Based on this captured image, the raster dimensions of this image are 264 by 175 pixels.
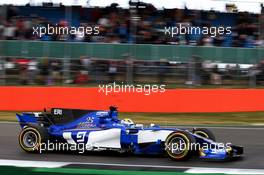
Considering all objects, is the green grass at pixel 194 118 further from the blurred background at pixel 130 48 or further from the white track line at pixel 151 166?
the white track line at pixel 151 166

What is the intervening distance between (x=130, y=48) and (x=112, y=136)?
30.6 ft

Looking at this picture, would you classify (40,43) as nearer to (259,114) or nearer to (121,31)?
(121,31)

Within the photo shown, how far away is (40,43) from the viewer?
1750 centimetres

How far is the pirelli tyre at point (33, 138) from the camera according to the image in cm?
877

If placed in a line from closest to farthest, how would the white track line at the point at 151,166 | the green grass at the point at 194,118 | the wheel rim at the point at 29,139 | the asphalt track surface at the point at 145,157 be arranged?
the white track line at the point at 151,166 → the asphalt track surface at the point at 145,157 → the wheel rim at the point at 29,139 → the green grass at the point at 194,118

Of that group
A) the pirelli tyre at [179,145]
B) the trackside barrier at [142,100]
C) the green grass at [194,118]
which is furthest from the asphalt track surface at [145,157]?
the trackside barrier at [142,100]

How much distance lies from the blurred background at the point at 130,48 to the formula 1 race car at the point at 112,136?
26.4 ft

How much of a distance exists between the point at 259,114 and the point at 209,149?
876 centimetres

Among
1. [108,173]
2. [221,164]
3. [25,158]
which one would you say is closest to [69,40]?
[25,158]

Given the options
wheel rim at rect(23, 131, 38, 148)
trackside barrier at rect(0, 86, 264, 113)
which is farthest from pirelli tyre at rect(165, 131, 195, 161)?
trackside barrier at rect(0, 86, 264, 113)

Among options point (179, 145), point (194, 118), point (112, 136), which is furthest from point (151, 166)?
point (194, 118)

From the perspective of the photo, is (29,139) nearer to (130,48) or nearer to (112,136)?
(112,136)

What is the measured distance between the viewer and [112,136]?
840cm

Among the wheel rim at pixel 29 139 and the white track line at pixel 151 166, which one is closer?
the white track line at pixel 151 166
